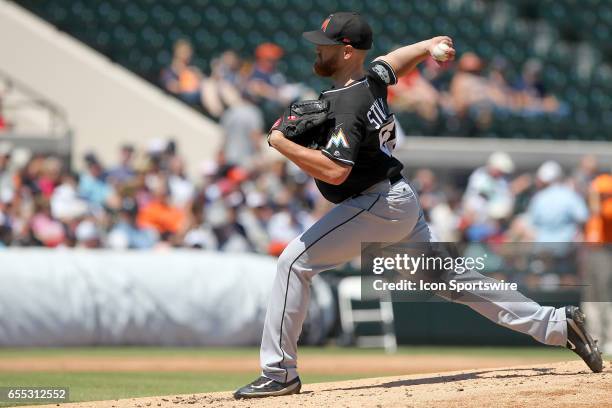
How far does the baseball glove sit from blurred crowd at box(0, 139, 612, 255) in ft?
23.9

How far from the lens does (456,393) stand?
6184mm

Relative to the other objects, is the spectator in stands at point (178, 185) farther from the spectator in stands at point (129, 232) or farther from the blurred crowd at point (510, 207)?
the blurred crowd at point (510, 207)

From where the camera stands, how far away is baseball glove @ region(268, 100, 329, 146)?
20.7ft

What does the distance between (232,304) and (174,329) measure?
0.71 m

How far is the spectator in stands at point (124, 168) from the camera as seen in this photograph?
1511cm

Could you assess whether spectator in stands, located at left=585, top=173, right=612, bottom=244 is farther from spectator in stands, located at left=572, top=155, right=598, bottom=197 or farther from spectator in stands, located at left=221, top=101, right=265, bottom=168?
spectator in stands, located at left=221, top=101, right=265, bottom=168

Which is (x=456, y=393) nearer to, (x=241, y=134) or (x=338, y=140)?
(x=338, y=140)

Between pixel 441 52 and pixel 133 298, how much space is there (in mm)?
7013

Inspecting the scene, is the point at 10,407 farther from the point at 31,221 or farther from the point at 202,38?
the point at 202,38

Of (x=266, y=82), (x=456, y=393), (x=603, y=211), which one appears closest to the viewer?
(x=456, y=393)

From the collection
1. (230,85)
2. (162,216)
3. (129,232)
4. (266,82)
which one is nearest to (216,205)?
(162,216)

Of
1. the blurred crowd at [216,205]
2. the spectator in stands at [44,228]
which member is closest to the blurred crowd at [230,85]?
the blurred crowd at [216,205]

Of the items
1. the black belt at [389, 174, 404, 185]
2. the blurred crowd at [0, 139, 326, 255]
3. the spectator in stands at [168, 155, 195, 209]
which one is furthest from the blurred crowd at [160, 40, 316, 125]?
the black belt at [389, 174, 404, 185]

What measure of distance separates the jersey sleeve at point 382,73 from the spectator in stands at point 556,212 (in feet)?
28.0
